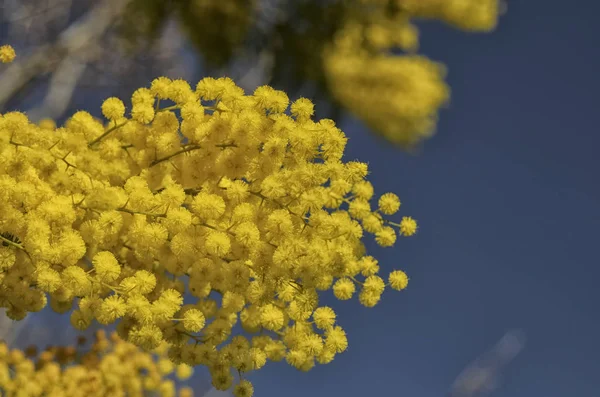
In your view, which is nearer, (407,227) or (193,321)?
(193,321)

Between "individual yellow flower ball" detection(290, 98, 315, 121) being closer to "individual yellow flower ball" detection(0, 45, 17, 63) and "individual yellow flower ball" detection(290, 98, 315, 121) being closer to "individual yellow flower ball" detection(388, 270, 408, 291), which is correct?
"individual yellow flower ball" detection(388, 270, 408, 291)

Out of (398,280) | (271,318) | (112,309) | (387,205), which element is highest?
(387,205)

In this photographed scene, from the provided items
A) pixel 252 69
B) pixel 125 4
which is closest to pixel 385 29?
pixel 252 69

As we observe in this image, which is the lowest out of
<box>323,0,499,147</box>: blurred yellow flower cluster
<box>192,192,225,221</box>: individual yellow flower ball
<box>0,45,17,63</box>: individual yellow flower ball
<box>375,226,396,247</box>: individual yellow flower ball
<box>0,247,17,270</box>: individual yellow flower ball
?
<box>0,247,17,270</box>: individual yellow flower ball

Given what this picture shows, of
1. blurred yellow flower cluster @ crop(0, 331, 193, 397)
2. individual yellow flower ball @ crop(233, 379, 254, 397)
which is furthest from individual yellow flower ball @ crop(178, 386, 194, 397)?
individual yellow flower ball @ crop(233, 379, 254, 397)

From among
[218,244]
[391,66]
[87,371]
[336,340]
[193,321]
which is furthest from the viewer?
[391,66]

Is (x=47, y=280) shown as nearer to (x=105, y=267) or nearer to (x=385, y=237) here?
(x=105, y=267)

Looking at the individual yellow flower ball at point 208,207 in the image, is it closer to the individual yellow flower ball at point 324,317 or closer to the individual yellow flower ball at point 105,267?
the individual yellow flower ball at point 105,267

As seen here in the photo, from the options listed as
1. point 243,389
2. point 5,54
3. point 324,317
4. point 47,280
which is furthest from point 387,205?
point 5,54
